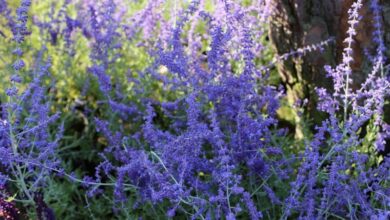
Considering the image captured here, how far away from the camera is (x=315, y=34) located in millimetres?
3121

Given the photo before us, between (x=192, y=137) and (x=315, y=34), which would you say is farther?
(x=315, y=34)

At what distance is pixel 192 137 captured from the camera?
7.52 feet

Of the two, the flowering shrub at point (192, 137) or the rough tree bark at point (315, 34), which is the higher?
the rough tree bark at point (315, 34)

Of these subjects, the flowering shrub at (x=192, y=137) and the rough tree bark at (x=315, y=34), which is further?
the rough tree bark at (x=315, y=34)

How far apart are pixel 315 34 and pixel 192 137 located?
1.14 metres

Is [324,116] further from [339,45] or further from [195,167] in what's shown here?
[195,167]

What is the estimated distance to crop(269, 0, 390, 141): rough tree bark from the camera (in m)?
3.00

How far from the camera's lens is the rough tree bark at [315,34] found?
3002mm

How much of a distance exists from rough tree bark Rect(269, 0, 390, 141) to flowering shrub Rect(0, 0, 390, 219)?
0.05 m

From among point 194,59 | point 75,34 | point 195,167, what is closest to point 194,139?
point 195,167

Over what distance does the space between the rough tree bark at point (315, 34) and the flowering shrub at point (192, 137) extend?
0.05 metres

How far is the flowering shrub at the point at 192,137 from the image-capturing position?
2.35 metres

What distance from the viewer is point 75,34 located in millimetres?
4156

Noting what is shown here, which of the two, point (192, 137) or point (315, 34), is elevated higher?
point (315, 34)
